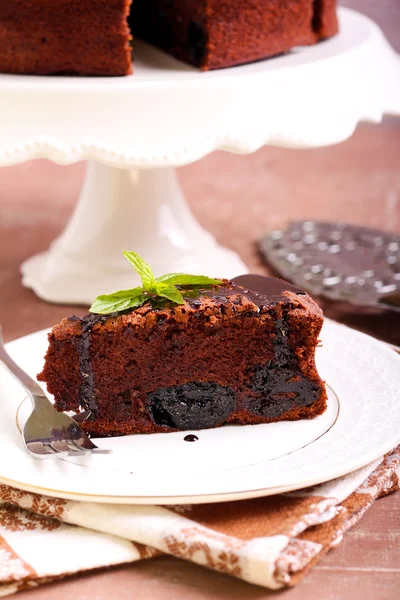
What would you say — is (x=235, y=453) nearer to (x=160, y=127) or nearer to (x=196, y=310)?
(x=196, y=310)

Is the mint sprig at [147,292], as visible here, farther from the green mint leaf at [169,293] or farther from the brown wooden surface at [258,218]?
the brown wooden surface at [258,218]

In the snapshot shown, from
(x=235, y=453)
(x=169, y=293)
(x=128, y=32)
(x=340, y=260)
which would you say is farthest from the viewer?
(x=340, y=260)

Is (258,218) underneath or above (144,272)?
underneath

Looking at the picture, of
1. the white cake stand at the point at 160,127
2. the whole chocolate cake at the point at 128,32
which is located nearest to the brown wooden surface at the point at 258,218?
the white cake stand at the point at 160,127

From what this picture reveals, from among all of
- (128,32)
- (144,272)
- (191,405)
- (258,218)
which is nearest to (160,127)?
(128,32)

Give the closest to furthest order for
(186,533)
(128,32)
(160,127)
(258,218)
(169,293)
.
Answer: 1. (186,533)
2. (169,293)
3. (160,127)
4. (128,32)
5. (258,218)

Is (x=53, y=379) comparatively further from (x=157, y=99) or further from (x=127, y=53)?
(x=127, y=53)
